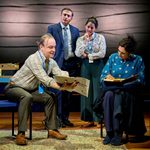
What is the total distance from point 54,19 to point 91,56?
185cm

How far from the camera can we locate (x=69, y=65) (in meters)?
5.80

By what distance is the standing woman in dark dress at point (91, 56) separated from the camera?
18.3 ft

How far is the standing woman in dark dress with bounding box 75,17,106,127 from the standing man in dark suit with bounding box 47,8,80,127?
0.54 ft

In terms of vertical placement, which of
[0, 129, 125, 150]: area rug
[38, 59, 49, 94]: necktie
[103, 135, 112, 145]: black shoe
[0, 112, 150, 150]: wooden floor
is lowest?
[0, 112, 150, 150]: wooden floor

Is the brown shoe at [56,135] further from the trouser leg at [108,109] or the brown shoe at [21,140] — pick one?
the trouser leg at [108,109]

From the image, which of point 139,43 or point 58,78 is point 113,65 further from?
point 139,43

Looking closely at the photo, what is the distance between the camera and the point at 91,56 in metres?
5.55

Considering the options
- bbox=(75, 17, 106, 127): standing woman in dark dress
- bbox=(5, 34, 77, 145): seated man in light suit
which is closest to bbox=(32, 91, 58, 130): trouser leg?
bbox=(5, 34, 77, 145): seated man in light suit

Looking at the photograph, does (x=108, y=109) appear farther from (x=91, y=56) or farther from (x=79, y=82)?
(x=91, y=56)

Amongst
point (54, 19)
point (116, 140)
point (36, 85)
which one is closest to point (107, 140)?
point (116, 140)

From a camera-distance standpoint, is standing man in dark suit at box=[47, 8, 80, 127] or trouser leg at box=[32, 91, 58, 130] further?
standing man in dark suit at box=[47, 8, 80, 127]

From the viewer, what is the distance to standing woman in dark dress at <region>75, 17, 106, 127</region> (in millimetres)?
5590

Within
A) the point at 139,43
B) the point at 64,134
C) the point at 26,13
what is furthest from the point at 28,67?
the point at 139,43

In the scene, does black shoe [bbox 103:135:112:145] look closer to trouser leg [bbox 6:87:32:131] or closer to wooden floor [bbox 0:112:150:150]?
wooden floor [bbox 0:112:150:150]
